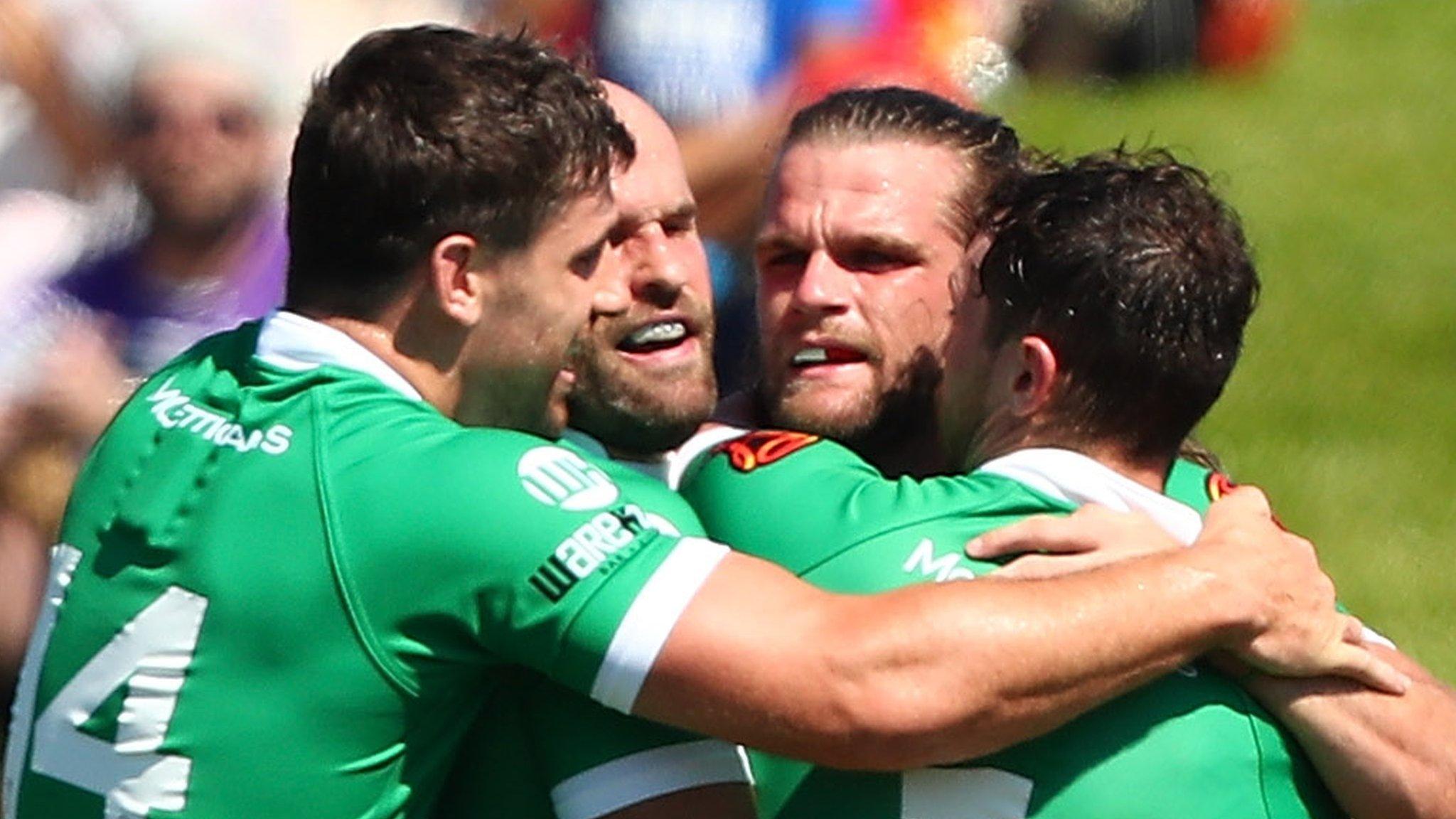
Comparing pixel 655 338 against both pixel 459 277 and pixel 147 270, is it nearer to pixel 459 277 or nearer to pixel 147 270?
pixel 459 277

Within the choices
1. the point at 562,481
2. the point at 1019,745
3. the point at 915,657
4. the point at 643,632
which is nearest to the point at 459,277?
the point at 562,481

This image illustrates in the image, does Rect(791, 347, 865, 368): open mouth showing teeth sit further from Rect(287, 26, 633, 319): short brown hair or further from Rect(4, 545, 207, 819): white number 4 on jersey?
Rect(4, 545, 207, 819): white number 4 on jersey

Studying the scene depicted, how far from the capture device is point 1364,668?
3721 mm

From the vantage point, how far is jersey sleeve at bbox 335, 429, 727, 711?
3445 millimetres

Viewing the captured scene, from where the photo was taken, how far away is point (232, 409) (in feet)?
12.3

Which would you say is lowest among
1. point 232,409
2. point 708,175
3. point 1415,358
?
point 1415,358

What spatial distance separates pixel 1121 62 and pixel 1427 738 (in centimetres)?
1001

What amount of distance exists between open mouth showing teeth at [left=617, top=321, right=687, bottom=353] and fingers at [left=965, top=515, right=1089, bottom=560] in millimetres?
966

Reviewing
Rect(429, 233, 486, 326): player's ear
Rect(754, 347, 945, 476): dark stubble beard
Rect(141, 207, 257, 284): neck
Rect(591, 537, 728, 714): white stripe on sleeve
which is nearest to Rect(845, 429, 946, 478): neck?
Rect(754, 347, 945, 476): dark stubble beard

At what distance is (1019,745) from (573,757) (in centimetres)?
57

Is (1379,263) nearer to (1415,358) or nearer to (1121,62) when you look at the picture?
(1415,358)

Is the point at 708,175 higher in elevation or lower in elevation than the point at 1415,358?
higher

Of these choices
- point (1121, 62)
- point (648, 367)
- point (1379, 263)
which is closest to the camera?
point (648, 367)

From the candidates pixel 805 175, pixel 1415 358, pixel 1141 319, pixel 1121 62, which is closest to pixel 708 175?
pixel 805 175
